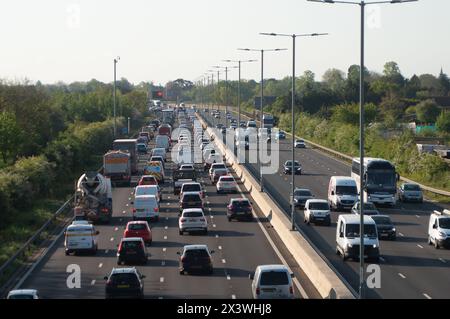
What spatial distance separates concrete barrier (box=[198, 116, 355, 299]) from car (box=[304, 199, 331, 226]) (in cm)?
165

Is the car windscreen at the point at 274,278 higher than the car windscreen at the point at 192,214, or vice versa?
the car windscreen at the point at 274,278

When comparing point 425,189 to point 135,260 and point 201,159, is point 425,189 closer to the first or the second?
point 201,159

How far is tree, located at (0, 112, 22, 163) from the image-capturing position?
256 feet

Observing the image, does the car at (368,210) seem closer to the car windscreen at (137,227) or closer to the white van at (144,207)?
the white van at (144,207)

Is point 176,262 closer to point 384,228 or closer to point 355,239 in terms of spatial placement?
point 355,239

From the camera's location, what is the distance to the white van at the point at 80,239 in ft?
142

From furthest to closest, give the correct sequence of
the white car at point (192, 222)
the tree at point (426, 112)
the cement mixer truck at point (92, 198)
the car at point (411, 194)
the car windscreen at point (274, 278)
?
the tree at point (426, 112) < the car at point (411, 194) < the cement mixer truck at point (92, 198) < the white car at point (192, 222) < the car windscreen at point (274, 278)

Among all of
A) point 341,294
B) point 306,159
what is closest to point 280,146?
point 306,159

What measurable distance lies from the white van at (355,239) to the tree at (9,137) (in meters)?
42.0

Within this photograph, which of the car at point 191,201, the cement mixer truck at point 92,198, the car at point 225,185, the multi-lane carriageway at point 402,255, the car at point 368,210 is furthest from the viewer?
the car at point 225,185

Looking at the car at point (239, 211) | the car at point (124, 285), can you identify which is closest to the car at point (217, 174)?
the car at point (239, 211)

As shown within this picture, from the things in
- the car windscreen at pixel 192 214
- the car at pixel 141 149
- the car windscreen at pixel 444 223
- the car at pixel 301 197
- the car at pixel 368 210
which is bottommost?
the car at pixel 141 149
